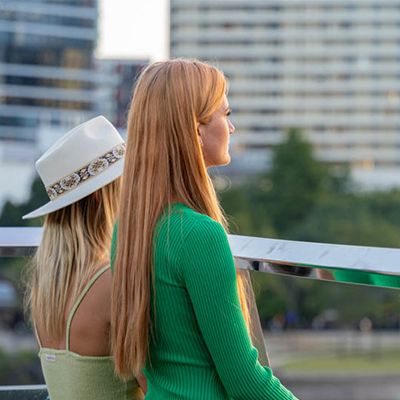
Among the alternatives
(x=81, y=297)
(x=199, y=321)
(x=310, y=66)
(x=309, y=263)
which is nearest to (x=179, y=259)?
(x=199, y=321)

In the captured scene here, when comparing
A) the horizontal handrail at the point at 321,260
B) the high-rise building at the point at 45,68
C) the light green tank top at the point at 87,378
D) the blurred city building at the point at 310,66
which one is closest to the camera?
the horizontal handrail at the point at 321,260

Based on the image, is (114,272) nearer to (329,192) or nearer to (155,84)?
(155,84)

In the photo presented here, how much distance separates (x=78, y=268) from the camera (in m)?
1.61

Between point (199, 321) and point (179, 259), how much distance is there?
9cm

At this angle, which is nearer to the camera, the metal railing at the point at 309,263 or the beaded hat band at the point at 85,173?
the metal railing at the point at 309,263

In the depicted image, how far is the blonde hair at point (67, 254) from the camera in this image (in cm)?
160

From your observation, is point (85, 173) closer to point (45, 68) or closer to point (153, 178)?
point (153, 178)

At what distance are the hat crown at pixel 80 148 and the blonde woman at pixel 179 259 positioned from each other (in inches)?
13.3

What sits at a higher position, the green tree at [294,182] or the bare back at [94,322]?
the bare back at [94,322]

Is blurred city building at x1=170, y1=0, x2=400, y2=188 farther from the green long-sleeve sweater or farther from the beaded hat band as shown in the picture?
the green long-sleeve sweater

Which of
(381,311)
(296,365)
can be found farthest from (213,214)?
(381,311)

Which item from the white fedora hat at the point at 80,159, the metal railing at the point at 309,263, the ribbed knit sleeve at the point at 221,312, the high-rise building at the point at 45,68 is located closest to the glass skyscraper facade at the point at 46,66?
the high-rise building at the point at 45,68

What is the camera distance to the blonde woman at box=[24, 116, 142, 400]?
155 centimetres

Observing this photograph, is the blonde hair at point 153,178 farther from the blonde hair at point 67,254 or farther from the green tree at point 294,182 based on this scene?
the green tree at point 294,182
